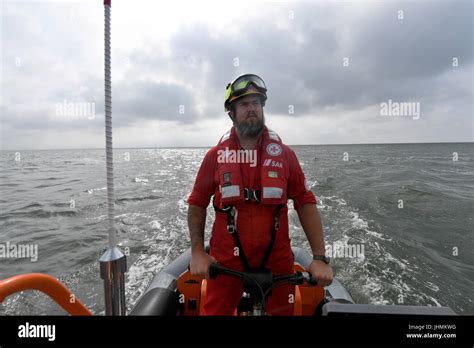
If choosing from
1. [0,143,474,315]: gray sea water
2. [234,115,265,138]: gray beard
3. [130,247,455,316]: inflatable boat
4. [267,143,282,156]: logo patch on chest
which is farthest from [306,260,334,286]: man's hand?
[0,143,474,315]: gray sea water

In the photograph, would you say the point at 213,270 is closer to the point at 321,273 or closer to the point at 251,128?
the point at 321,273

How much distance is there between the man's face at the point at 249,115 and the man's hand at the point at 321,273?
1.34m

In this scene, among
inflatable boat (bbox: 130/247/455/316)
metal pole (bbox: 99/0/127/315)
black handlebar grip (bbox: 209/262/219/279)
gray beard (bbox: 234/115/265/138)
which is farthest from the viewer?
inflatable boat (bbox: 130/247/455/316)

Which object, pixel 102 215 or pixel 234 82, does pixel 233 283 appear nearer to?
pixel 234 82

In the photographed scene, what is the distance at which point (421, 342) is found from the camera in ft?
3.00

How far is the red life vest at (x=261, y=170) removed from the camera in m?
2.21

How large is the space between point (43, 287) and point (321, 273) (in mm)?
1836

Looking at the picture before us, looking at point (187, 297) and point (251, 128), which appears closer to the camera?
point (251, 128)

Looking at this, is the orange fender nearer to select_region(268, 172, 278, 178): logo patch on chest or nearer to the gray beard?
select_region(268, 172, 278, 178): logo patch on chest

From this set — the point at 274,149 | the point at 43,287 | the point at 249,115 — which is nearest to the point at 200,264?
the point at 43,287

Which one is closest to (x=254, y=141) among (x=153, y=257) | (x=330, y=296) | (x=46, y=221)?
(x=330, y=296)

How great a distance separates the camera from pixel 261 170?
2340mm

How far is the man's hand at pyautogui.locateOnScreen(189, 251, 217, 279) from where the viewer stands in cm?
201

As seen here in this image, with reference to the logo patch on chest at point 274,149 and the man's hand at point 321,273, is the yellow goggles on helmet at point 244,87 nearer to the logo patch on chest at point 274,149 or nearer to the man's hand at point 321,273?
the logo patch on chest at point 274,149
